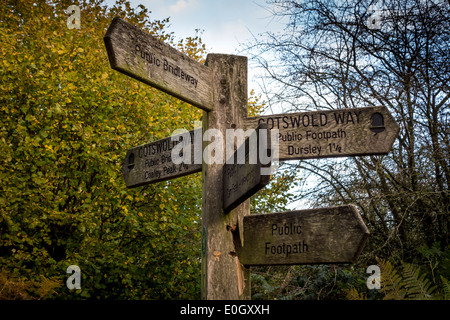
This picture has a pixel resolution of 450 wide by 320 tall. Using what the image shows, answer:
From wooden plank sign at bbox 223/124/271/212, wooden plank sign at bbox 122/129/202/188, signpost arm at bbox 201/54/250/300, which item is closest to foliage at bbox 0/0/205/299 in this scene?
wooden plank sign at bbox 122/129/202/188

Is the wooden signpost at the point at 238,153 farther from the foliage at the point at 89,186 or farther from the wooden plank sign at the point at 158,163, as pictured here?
the foliage at the point at 89,186

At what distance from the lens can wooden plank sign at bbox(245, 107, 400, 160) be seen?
8.48ft

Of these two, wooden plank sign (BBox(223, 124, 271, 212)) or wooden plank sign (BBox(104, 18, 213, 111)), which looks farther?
wooden plank sign (BBox(104, 18, 213, 111))

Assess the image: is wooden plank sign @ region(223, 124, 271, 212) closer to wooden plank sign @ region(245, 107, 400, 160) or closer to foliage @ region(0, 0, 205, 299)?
wooden plank sign @ region(245, 107, 400, 160)

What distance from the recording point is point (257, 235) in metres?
2.48

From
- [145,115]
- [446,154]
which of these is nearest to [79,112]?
[145,115]

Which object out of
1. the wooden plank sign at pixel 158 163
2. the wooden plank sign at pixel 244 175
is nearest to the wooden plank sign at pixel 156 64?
the wooden plank sign at pixel 158 163

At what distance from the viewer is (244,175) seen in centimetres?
212

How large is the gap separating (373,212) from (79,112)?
4366mm

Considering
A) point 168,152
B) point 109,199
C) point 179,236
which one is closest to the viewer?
point 168,152

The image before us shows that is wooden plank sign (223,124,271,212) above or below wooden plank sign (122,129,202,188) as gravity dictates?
below

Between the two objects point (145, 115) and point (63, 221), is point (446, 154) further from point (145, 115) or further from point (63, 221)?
point (63, 221)

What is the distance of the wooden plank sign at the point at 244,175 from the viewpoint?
1815mm

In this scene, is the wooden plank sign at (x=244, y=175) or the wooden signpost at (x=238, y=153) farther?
the wooden signpost at (x=238, y=153)
